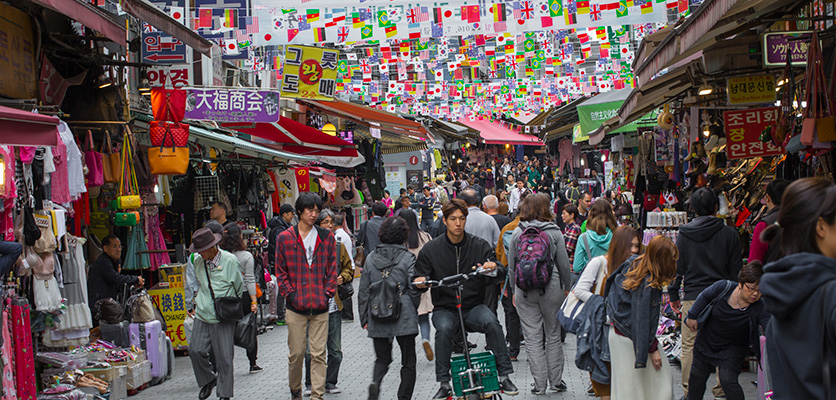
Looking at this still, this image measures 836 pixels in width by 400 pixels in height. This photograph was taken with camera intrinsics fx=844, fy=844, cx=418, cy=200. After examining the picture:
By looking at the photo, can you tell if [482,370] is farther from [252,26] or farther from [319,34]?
[252,26]

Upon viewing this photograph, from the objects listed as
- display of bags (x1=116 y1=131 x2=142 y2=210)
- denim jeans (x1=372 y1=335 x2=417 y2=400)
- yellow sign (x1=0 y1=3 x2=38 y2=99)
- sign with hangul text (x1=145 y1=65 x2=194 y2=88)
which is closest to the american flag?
sign with hangul text (x1=145 y1=65 x2=194 y2=88)

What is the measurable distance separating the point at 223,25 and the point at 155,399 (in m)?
5.08

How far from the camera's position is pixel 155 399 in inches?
351

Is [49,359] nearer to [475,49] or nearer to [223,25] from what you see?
[223,25]

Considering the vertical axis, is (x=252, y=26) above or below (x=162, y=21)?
above

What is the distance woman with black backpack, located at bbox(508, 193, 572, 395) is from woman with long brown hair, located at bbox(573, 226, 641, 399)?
1378mm

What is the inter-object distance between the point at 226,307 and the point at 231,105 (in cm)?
438

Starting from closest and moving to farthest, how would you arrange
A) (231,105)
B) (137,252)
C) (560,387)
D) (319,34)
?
1. (560,387)
2. (137,252)
3. (231,105)
4. (319,34)

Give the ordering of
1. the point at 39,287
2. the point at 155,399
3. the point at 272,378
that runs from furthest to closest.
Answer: the point at 272,378, the point at 155,399, the point at 39,287

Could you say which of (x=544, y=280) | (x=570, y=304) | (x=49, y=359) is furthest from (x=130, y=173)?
(x=570, y=304)

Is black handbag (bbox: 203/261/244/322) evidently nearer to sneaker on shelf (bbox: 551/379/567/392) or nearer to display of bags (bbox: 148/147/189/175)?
display of bags (bbox: 148/147/189/175)

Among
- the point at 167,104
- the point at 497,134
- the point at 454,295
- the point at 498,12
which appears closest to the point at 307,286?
the point at 454,295

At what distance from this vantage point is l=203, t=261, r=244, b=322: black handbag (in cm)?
801

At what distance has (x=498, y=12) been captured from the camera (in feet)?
39.8
